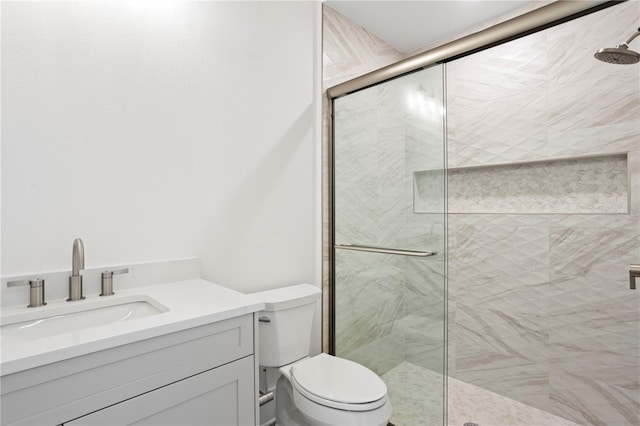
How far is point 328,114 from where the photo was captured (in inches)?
84.1

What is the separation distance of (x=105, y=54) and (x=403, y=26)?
1.89 m

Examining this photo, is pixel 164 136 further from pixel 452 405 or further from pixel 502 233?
pixel 452 405

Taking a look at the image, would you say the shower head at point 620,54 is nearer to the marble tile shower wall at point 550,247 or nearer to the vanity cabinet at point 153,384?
the marble tile shower wall at point 550,247

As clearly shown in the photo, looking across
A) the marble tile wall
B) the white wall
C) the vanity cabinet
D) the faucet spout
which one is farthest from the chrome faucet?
the marble tile wall

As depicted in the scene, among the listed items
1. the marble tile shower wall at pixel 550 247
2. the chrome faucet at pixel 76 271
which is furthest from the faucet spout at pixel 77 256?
the marble tile shower wall at pixel 550 247

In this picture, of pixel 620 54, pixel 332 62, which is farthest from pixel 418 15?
pixel 620 54

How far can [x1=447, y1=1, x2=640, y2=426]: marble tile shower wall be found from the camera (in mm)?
1779

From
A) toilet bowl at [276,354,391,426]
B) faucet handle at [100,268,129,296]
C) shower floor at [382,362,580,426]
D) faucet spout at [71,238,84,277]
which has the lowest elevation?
shower floor at [382,362,580,426]

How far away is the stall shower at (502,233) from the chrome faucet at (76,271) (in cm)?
131

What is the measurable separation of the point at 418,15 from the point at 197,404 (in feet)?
8.04

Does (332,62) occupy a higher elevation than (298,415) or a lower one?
higher

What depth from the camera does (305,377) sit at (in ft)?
4.83

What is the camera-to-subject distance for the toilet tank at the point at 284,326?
5.19 feet

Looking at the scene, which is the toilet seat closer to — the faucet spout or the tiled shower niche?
the tiled shower niche
